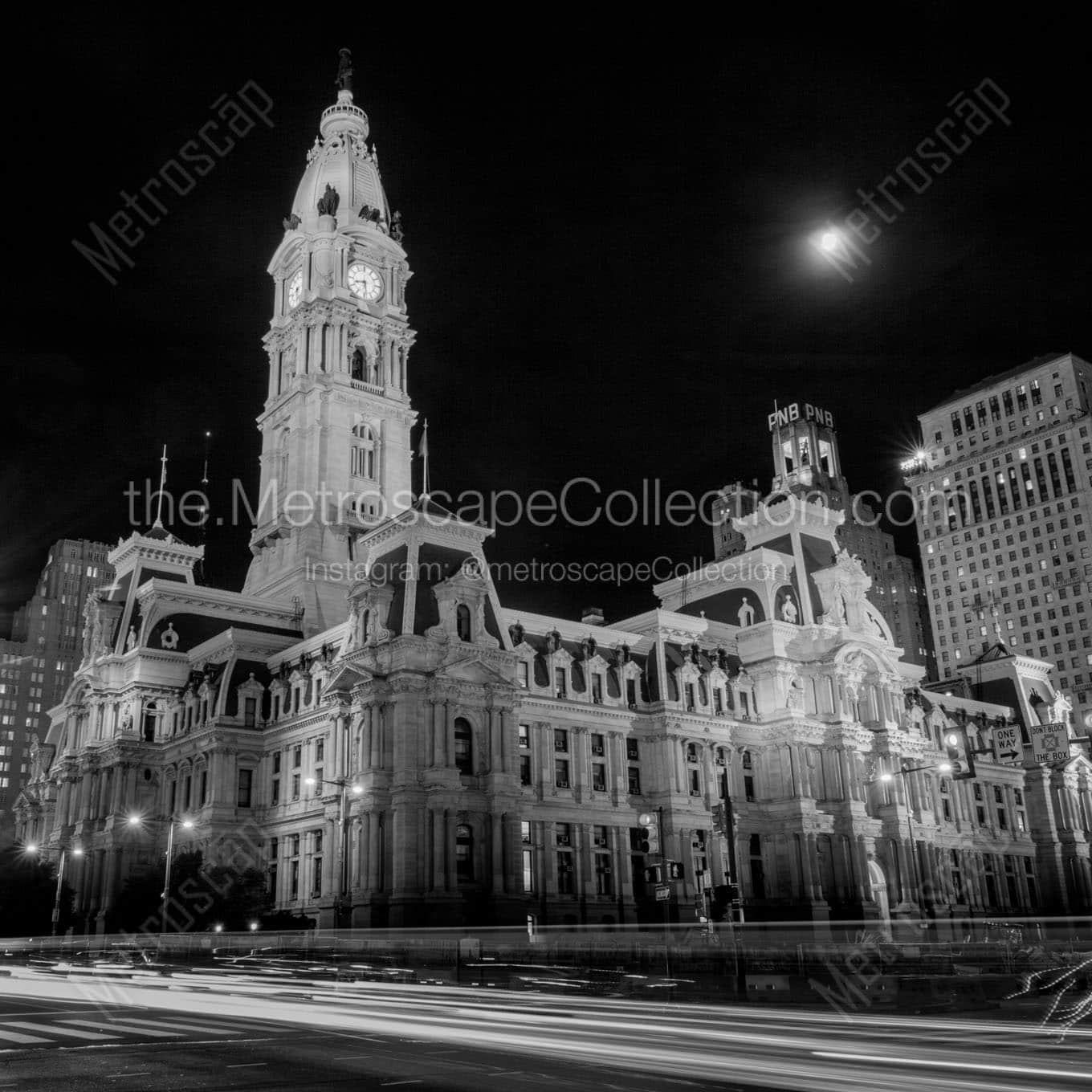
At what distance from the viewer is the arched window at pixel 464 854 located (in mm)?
67938

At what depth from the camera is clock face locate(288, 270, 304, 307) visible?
390ft

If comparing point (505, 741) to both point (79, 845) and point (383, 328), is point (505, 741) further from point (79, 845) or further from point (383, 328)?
point (383, 328)

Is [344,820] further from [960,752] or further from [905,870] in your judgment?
[905,870]

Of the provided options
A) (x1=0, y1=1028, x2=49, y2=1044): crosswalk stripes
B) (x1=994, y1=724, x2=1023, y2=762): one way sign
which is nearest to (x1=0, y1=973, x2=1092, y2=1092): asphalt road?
(x1=0, y1=1028, x2=49, y2=1044): crosswalk stripes

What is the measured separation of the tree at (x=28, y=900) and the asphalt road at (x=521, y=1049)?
172 feet

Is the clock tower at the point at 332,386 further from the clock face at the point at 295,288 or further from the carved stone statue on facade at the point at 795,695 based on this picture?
the carved stone statue on facade at the point at 795,695

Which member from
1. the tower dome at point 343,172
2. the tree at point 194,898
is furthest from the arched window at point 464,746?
the tower dome at point 343,172

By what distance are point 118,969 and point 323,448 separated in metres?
73.1

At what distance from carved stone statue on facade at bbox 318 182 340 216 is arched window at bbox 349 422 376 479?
24.8 meters

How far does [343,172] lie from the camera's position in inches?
4892

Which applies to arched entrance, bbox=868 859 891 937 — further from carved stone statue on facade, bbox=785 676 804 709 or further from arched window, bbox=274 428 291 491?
arched window, bbox=274 428 291 491

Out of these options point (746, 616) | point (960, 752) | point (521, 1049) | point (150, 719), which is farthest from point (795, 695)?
point (521, 1049)

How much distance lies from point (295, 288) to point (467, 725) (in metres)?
66.1

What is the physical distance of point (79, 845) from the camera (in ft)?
286
